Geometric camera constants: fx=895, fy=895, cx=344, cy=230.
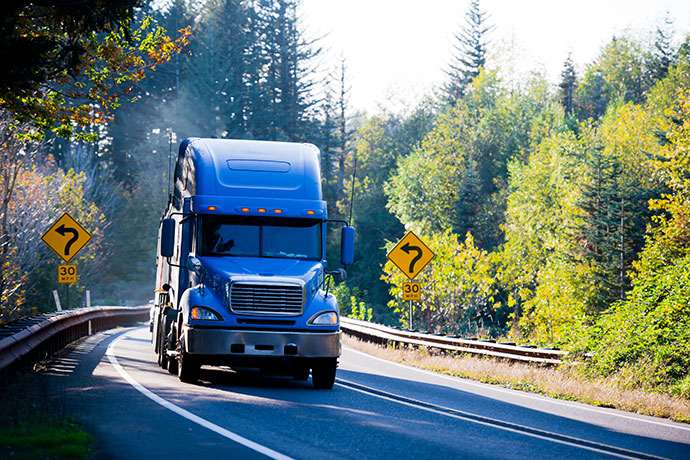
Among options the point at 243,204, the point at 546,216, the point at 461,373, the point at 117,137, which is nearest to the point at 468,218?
the point at 546,216

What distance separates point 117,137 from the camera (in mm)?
76812

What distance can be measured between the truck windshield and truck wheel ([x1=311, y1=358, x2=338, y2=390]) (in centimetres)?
173

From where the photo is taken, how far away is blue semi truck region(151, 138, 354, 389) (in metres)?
13.5

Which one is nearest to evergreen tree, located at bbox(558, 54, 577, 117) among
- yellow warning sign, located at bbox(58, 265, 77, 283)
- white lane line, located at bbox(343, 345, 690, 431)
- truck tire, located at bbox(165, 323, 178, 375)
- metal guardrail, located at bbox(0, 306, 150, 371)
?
metal guardrail, located at bbox(0, 306, 150, 371)

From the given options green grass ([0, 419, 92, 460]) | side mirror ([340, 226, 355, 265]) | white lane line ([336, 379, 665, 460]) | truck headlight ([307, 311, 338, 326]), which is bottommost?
white lane line ([336, 379, 665, 460])

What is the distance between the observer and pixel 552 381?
16250mm

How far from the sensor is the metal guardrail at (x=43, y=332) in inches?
538

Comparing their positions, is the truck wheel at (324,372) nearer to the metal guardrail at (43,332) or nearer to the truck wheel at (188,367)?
the truck wheel at (188,367)

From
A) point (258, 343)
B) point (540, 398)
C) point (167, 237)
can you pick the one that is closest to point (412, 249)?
point (540, 398)

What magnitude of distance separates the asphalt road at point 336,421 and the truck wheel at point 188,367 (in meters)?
0.16

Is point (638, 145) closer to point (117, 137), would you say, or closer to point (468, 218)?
point (468, 218)

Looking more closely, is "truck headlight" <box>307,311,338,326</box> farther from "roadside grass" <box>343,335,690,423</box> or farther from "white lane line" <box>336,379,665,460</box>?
"roadside grass" <box>343,335,690,423</box>

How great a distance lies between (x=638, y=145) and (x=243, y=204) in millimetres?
48528

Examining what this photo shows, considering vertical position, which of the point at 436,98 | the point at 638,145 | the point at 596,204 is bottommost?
the point at 596,204
